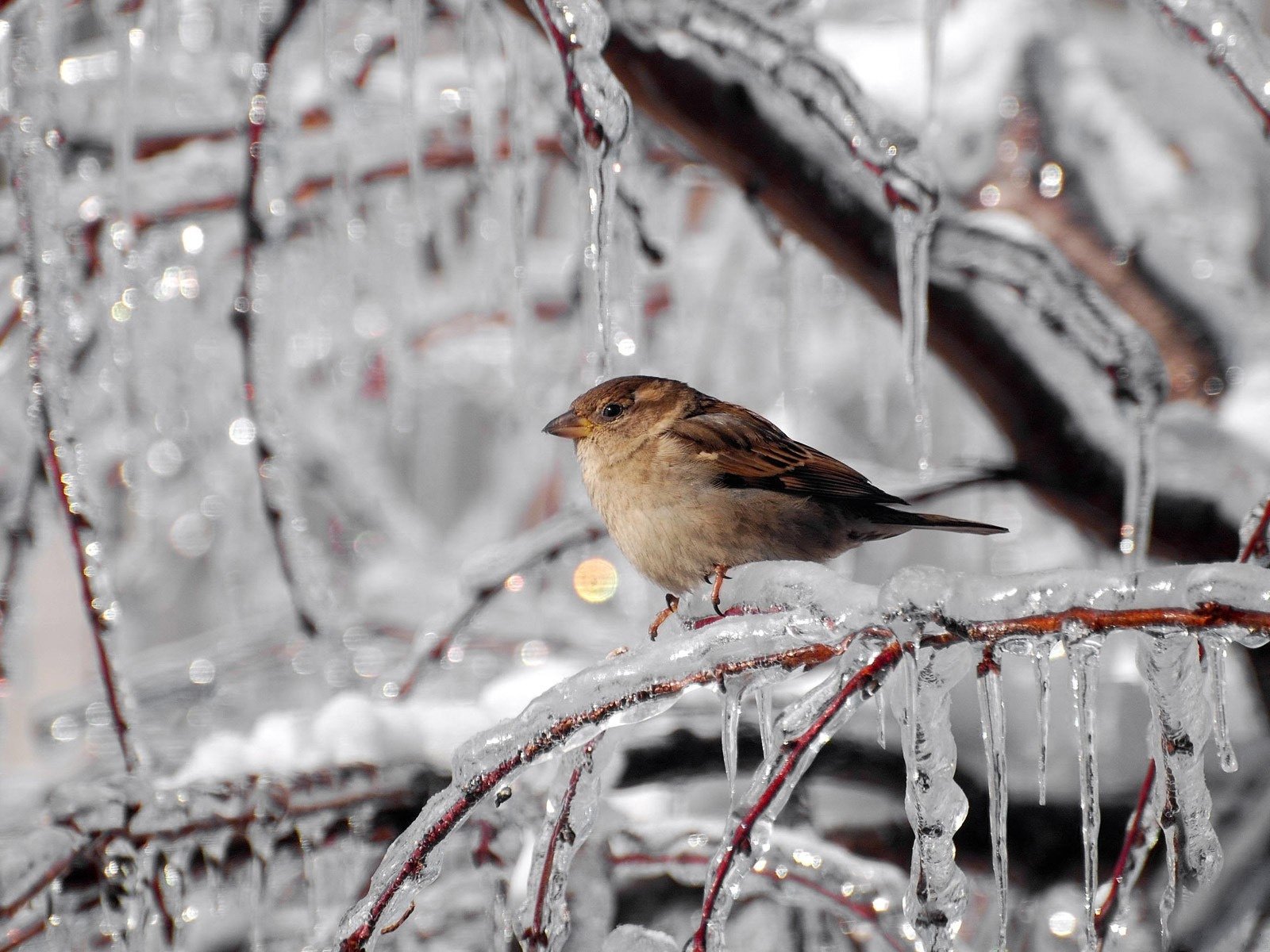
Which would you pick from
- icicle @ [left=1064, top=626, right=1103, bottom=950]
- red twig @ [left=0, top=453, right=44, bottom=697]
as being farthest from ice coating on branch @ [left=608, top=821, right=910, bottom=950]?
red twig @ [left=0, top=453, right=44, bottom=697]

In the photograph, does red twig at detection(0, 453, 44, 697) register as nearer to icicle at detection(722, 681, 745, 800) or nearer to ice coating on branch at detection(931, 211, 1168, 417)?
icicle at detection(722, 681, 745, 800)

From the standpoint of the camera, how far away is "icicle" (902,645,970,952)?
1123mm

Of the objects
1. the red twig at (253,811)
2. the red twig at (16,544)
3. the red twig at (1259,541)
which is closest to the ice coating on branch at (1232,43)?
the red twig at (1259,541)

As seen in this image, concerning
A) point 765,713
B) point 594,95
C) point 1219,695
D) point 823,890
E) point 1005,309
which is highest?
point 594,95

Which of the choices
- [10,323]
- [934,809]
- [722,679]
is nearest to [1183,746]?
[934,809]

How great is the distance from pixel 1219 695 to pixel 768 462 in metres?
1.17

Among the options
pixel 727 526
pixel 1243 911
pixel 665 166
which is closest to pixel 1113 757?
pixel 1243 911

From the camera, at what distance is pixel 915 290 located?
2.13 meters

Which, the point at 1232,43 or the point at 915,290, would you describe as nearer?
the point at 1232,43

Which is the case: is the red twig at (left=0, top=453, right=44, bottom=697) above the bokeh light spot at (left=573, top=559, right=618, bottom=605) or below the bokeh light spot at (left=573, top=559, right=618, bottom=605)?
above

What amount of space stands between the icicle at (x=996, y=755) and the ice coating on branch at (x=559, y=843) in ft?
1.53

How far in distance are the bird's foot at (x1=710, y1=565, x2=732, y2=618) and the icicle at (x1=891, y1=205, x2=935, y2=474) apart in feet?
1.59

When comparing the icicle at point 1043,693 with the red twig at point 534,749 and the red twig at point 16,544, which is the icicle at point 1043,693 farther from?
the red twig at point 16,544

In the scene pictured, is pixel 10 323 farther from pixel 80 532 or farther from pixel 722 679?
pixel 722 679
